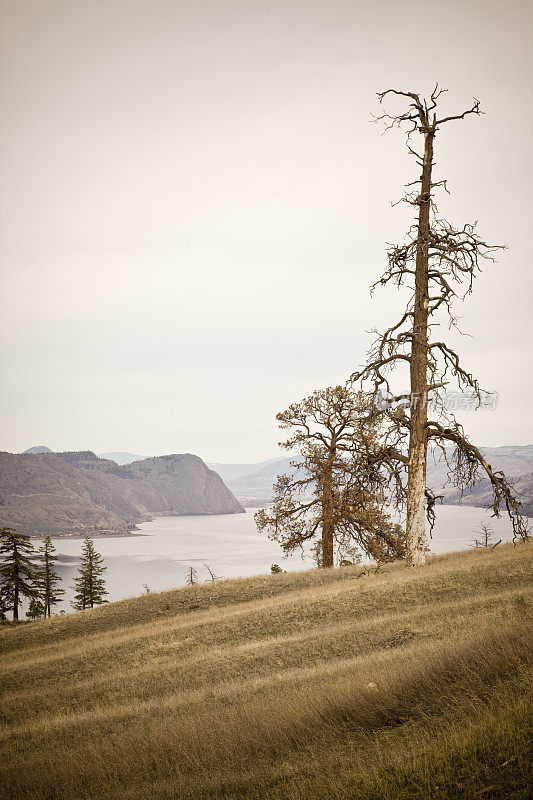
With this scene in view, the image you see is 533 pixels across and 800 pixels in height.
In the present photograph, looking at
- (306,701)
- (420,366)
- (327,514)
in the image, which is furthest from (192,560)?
(306,701)

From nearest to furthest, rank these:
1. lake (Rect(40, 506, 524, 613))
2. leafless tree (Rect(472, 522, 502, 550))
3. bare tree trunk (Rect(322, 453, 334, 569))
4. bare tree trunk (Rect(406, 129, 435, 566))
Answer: bare tree trunk (Rect(406, 129, 435, 566)) < leafless tree (Rect(472, 522, 502, 550)) < bare tree trunk (Rect(322, 453, 334, 569)) < lake (Rect(40, 506, 524, 613))

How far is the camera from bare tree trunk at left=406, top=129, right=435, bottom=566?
17.4m

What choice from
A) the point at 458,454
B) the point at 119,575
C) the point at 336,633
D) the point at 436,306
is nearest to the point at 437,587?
the point at 336,633

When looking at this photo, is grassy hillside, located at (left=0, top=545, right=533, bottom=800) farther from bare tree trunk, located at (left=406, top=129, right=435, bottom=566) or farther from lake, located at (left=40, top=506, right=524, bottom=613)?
lake, located at (left=40, top=506, right=524, bottom=613)

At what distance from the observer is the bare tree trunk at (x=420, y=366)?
57.2ft

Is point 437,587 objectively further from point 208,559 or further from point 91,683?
point 208,559

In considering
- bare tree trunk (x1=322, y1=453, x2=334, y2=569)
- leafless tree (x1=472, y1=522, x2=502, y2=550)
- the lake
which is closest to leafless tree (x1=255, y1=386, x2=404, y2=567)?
bare tree trunk (x1=322, y1=453, x2=334, y2=569)

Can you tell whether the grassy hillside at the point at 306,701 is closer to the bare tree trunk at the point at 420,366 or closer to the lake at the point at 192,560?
the bare tree trunk at the point at 420,366

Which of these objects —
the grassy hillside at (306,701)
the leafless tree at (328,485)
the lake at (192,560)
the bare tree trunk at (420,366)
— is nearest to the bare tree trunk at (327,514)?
the leafless tree at (328,485)

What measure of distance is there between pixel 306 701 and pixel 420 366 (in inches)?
491

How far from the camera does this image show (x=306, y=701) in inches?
289

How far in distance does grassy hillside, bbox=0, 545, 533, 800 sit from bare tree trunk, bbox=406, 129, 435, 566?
89.3 inches

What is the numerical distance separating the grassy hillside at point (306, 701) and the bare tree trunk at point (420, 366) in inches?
89.3

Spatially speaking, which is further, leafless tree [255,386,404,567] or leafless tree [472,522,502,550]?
leafless tree [255,386,404,567]
